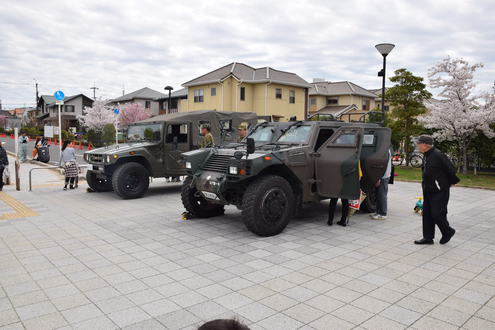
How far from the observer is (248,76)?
34.8 metres

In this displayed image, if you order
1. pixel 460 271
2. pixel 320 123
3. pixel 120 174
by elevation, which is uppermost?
pixel 320 123

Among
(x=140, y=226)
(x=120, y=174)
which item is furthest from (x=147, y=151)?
(x=140, y=226)

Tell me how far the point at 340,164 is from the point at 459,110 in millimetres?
14435

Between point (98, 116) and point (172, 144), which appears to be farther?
point (98, 116)

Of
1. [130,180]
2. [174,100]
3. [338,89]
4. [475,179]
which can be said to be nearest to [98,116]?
[174,100]

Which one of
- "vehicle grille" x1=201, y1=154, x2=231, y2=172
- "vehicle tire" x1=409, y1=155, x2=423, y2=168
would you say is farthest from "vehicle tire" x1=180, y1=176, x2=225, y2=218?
"vehicle tire" x1=409, y1=155, x2=423, y2=168

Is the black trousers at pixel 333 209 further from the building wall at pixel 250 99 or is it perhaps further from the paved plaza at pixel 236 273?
the building wall at pixel 250 99

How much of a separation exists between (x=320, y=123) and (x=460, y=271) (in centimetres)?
354

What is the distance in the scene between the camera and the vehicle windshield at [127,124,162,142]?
422 inches

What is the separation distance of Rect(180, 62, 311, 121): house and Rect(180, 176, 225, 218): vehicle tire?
2635 cm

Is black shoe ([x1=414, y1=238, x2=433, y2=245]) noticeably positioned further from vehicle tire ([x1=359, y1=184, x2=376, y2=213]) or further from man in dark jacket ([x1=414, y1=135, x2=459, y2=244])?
vehicle tire ([x1=359, y1=184, x2=376, y2=213])

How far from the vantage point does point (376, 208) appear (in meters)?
8.22

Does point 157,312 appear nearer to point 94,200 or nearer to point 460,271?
point 460,271

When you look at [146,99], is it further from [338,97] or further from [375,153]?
[375,153]
